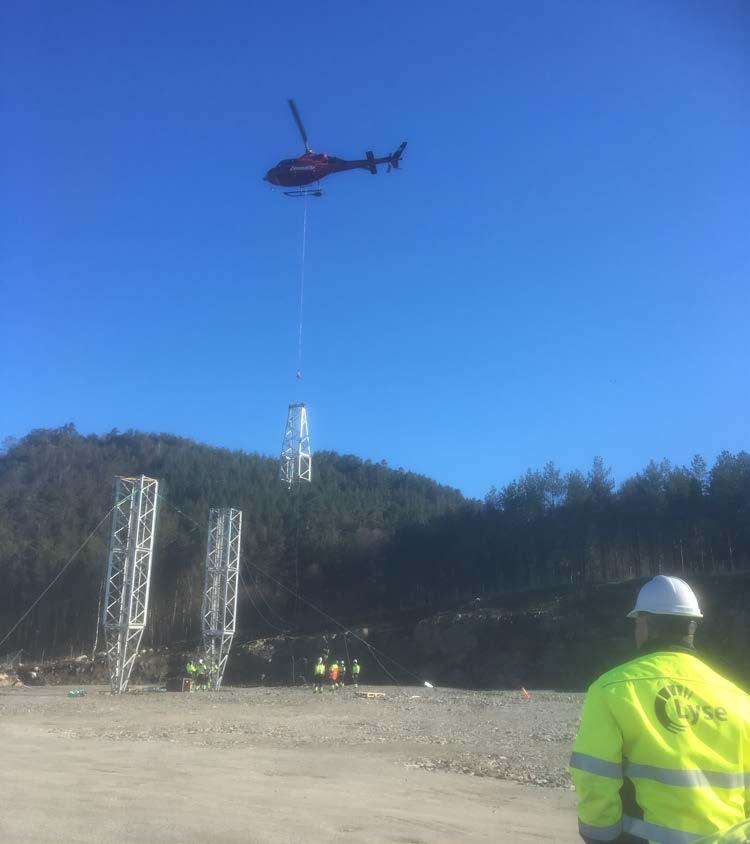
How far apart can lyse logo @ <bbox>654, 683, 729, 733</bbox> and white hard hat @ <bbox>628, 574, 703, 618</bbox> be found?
338 mm

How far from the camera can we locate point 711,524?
45.8 m

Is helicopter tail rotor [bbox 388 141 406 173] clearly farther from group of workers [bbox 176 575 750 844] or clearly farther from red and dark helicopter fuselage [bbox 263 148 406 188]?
group of workers [bbox 176 575 750 844]

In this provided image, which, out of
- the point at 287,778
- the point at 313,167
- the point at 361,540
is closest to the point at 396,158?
the point at 313,167

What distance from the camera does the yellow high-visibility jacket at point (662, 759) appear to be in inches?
88.6

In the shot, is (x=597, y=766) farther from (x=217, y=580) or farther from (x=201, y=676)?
(x=217, y=580)

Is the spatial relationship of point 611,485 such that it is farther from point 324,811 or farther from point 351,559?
point 324,811

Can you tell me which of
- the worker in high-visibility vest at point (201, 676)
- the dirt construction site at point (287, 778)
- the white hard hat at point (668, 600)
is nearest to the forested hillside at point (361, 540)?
the worker in high-visibility vest at point (201, 676)

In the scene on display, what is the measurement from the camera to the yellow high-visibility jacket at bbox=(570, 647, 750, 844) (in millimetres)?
2250

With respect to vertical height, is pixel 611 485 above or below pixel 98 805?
above

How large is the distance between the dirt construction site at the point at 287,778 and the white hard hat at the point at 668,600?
200 inches

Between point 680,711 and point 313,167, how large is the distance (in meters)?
18.7

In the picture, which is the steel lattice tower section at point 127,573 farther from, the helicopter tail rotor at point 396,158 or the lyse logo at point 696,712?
the lyse logo at point 696,712

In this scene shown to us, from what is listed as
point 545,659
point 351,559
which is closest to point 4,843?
point 545,659

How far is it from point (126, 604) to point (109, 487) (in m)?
66.3
